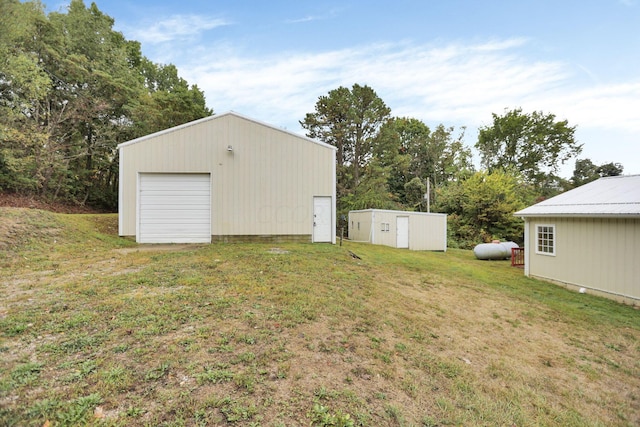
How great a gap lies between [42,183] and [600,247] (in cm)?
2511

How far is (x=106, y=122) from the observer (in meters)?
19.5

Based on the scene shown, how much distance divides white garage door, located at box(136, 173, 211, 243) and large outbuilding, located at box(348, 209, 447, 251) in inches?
362

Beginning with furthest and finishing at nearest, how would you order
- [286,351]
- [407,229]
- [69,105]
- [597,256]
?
[69,105] → [407,229] → [597,256] → [286,351]

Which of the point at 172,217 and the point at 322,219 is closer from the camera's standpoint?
the point at 172,217

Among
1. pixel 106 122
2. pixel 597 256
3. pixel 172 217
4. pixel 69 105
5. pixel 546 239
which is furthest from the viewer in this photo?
pixel 106 122

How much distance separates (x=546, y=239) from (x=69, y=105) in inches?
999

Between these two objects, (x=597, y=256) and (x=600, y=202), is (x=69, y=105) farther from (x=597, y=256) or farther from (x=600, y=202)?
(x=597, y=256)

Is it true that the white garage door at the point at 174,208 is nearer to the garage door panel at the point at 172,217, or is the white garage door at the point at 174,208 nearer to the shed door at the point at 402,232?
the garage door panel at the point at 172,217

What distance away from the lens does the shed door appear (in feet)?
49.1

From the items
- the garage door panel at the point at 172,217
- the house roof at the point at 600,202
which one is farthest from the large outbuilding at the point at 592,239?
the garage door panel at the point at 172,217

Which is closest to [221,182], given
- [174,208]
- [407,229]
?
[174,208]

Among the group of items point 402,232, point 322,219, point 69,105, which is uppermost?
point 69,105

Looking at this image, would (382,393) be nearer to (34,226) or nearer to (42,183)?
(34,226)

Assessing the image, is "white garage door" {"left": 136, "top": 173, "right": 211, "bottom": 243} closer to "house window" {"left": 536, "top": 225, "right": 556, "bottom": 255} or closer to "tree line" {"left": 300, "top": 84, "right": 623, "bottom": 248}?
"tree line" {"left": 300, "top": 84, "right": 623, "bottom": 248}
